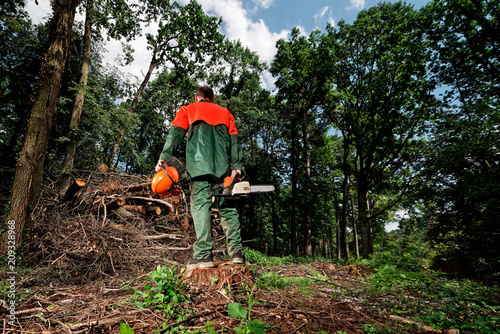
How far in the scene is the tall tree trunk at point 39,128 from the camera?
11.9 ft

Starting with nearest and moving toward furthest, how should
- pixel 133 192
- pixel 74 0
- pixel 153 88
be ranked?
1. pixel 74 0
2. pixel 133 192
3. pixel 153 88

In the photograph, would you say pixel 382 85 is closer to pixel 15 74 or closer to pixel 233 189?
pixel 233 189

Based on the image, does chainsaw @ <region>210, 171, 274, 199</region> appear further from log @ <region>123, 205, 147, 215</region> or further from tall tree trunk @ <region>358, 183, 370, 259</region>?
tall tree trunk @ <region>358, 183, 370, 259</region>

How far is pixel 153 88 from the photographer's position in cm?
1986

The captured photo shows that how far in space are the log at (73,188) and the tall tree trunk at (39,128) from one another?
0.52 metres

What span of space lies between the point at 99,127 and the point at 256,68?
1499cm

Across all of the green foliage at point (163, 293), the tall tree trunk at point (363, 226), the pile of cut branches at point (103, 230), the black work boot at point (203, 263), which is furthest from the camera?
the tall tree trunk at point (363, 226)

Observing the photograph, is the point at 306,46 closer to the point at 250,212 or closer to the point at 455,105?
the point at 455,105

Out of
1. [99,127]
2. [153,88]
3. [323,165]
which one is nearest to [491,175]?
[323,165]

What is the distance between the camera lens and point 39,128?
3863 millimetres

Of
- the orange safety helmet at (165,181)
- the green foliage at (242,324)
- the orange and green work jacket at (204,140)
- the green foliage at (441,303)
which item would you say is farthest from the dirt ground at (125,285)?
the orange and green work jacket at (204,140)

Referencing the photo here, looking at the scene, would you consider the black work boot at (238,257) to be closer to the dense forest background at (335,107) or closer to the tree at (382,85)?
the dense forest background at (335,107)

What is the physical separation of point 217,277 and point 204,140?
1634 mm

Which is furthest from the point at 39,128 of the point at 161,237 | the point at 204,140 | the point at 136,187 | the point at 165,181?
the point at 204,140
